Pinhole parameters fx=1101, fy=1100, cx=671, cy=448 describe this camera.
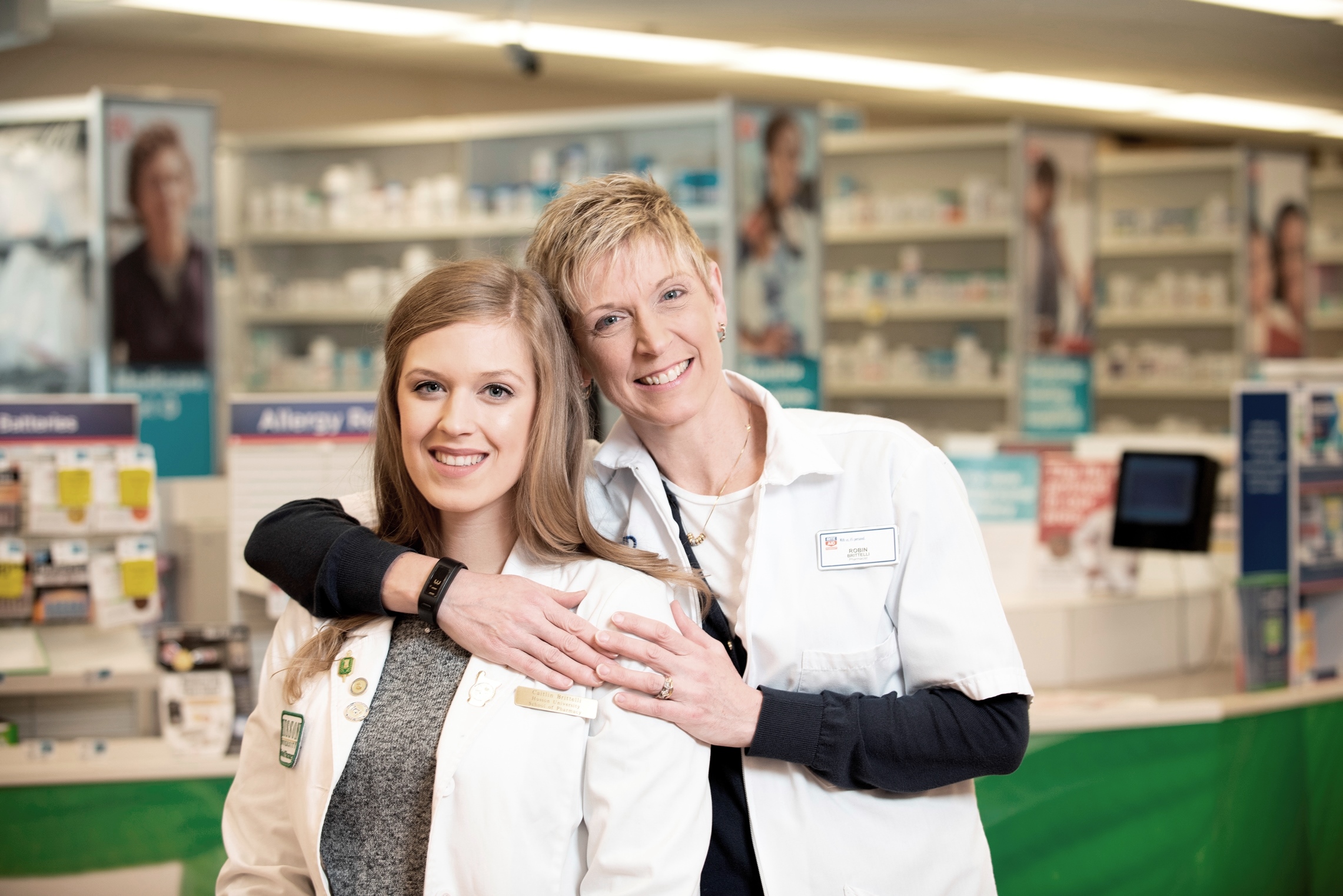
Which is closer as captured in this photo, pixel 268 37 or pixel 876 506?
pixel 876 506

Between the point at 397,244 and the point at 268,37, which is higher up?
the point at 268,37

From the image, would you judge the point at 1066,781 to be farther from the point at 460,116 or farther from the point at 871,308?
the point at 460,116

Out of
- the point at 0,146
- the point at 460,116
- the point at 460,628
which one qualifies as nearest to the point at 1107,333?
the point at 460,116

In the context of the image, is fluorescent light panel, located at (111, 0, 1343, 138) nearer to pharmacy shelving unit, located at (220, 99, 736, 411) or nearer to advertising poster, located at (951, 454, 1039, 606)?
pharmacy shelving unit, located at (220, 99, 736, 411)

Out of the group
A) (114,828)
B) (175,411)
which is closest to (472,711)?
(114,828)

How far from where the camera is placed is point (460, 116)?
29.8 feet

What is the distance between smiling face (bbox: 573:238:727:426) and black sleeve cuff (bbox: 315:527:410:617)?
1.34 ft

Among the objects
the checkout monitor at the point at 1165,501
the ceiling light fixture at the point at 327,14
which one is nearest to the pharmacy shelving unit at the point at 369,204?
the ceiling light fixture at the point at 327,14

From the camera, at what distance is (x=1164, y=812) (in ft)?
9.17

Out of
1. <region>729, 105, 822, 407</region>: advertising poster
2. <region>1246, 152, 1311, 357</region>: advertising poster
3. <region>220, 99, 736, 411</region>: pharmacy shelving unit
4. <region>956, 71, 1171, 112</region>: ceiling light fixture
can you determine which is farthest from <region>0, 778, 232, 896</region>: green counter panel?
<region>956, 71, 1171, 112</region>: ceiling light fixture

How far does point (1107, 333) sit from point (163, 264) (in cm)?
684

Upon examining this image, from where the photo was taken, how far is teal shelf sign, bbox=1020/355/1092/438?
6.77m

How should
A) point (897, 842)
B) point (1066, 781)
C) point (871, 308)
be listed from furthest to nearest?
point (871, 308) → point (1066, 781) → point (897, 842)

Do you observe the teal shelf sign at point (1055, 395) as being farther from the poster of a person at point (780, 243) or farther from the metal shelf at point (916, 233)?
the poster of a person at point (780, 243)
